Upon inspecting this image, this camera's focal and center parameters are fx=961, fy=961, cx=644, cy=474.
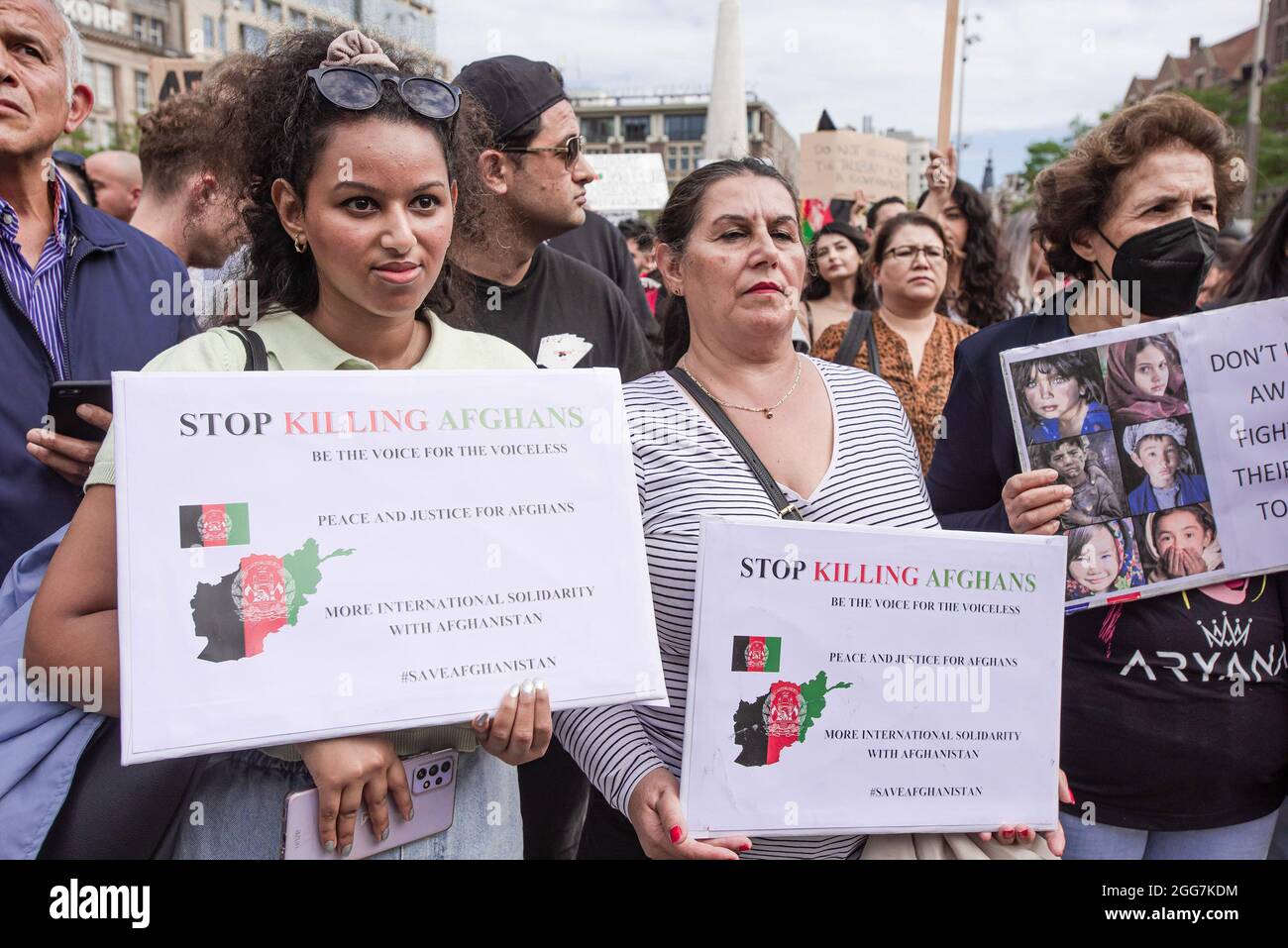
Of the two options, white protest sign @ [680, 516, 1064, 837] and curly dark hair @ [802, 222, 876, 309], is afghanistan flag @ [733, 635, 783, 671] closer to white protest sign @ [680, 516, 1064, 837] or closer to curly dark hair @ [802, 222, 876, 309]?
white protest sign @ [680, 516, 1064, 837]

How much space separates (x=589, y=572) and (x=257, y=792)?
690mm

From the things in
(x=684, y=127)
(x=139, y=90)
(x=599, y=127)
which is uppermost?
(x=684, y=127)

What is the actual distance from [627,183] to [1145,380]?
8.66m

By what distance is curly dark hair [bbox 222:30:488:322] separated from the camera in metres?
1.85

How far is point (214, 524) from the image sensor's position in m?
1.50

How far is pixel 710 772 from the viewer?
5.65 ft

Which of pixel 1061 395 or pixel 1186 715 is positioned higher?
pixel 1061 395

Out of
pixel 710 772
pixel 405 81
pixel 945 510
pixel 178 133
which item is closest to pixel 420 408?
pixel 405 81

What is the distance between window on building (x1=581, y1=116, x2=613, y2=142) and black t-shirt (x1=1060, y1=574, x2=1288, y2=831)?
95196 millimetres

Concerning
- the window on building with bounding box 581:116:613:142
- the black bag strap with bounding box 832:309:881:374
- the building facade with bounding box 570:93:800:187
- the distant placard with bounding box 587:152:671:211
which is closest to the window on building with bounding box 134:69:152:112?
the building facade with bounding box 570:93:800:187

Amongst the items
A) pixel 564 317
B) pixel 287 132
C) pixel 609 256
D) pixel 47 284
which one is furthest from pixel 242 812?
pixel 609 256

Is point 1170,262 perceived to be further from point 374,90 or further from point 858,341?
point 858,341

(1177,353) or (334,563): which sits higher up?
(1177,353)

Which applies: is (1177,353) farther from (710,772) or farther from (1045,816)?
(710,772)
